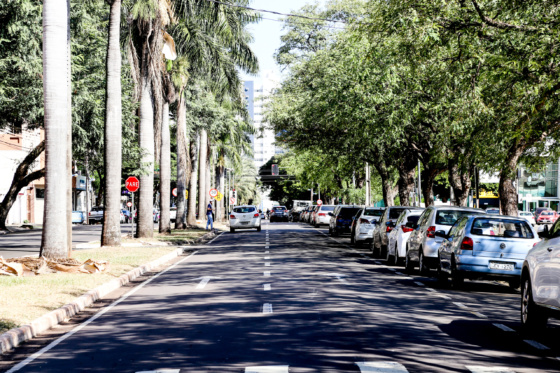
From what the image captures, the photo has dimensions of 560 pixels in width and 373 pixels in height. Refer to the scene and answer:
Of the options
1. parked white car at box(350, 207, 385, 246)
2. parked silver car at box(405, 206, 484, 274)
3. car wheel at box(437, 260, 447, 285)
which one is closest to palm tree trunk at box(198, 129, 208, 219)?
parked white car at box(350, 207, 385, 246)

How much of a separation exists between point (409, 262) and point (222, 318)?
9369 mm

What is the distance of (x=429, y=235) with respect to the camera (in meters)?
17.9

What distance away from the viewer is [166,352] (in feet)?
27.9

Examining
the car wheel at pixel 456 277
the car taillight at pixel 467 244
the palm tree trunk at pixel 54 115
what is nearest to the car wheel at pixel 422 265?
the car wheel at pixel 456 277

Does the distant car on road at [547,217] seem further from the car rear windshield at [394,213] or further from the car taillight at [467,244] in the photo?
the car taillight at [467,244]

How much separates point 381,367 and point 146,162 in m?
24.7

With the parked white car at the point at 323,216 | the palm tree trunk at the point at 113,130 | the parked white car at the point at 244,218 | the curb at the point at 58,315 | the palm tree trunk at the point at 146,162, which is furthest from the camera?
the parked white car at the point at 323,216

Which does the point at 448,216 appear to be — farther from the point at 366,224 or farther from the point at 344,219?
the point at 344,219

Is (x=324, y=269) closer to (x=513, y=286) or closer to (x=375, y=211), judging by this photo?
(x=513, y=286)

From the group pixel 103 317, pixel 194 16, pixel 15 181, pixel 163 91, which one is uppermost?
pixel 194 16

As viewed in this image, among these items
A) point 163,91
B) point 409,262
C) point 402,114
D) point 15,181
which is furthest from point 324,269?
point 15,181

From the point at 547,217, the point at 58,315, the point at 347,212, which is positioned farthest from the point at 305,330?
the point at 547,217

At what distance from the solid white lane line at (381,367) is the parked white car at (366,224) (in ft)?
72.1

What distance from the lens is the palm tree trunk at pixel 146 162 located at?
3120 centimetres
